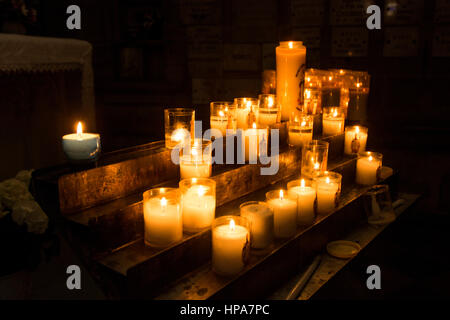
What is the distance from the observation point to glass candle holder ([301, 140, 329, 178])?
2.19 m

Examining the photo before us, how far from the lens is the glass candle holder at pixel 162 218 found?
1.48 metres

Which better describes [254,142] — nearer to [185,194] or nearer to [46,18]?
[185,194]

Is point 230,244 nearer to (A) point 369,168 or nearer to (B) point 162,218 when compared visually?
(B) point 162,218

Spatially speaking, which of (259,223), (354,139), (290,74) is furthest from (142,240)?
(354,139)

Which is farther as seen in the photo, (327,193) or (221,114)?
(221,114)

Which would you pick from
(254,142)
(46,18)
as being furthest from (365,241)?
(46,18)

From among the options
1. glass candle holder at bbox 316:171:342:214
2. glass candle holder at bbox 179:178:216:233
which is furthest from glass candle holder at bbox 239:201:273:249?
glass candle holder at bbox 316:171:342:214

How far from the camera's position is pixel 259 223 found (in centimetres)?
164

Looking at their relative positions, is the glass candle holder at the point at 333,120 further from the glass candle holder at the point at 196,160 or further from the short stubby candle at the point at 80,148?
the short stubby candle at the point at 80,148

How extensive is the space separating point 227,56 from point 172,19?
901 millimetres

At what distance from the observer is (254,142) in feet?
6.71

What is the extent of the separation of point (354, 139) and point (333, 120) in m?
0.20
